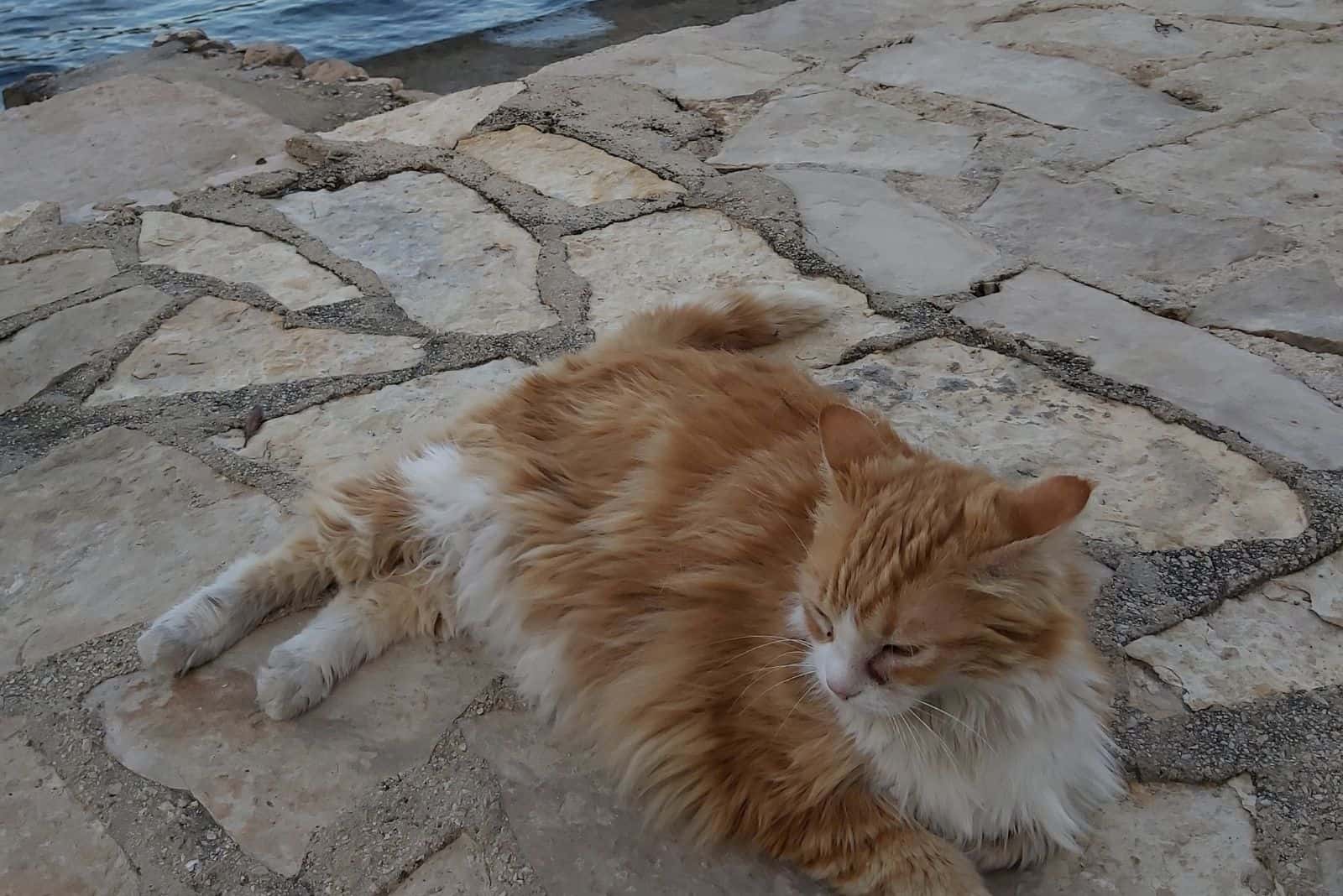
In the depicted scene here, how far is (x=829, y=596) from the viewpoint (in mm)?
1682

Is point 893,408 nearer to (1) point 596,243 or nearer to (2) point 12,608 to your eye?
(1) point 596,243

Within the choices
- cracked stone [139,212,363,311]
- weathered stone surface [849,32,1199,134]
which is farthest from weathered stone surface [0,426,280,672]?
weathered stone surface [849,32,1199,134]

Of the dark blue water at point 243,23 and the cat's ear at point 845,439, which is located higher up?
the cat's ear at point 845,439

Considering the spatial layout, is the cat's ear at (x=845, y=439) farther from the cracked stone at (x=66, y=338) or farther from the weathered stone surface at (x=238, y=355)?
the cracked stone at (x=66, y=338)

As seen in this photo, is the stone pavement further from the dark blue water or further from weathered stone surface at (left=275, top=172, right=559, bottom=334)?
the dark blue water

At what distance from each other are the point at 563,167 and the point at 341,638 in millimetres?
2314

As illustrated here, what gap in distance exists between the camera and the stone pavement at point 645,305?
177 cm

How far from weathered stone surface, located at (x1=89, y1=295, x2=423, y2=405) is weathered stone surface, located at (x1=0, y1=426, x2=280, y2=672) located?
26 cm

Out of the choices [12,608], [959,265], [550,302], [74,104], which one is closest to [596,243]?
[550,302]

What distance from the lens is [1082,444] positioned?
2496 mm

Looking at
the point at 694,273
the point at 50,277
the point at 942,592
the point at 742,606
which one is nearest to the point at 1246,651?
the point at 942,592

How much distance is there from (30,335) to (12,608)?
4.08ft

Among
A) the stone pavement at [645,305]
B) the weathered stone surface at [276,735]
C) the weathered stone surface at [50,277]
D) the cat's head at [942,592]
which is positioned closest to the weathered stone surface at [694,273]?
the stone pavement at [645,305]

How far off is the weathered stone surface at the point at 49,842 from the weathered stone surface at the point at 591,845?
0.61m
